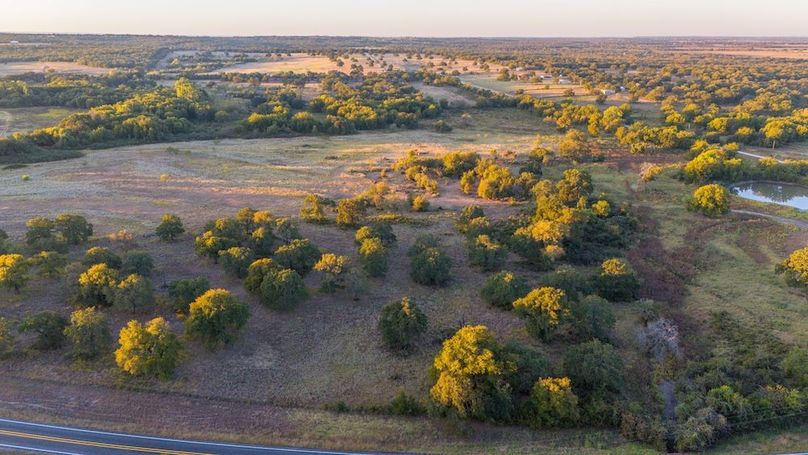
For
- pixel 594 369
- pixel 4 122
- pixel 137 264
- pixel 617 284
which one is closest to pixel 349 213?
pixel 137 264

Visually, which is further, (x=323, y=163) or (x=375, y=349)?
(x=323, y=163)

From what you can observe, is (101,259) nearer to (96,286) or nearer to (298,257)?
(96,286)

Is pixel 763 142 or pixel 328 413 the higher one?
pixel 763 142

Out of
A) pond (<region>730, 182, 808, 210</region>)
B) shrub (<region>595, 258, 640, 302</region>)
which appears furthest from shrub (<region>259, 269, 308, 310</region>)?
pond (<region>730, 182, 808, 210</region>)

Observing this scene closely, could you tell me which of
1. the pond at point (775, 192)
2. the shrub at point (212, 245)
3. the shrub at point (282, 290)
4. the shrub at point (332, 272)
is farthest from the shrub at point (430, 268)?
the pond at point (775, 192)

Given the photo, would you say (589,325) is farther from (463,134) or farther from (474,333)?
(463,134)

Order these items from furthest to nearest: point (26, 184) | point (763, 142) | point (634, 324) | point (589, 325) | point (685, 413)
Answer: point (763, 142) < point (26, 184) < point (634, 324) < point (589, 325) < point (685, 413)

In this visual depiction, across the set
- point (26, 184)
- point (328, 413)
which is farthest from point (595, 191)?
point (26, 184)

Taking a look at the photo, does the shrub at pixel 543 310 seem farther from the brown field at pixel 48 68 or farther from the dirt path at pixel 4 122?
the brown field at pixel 48 68
